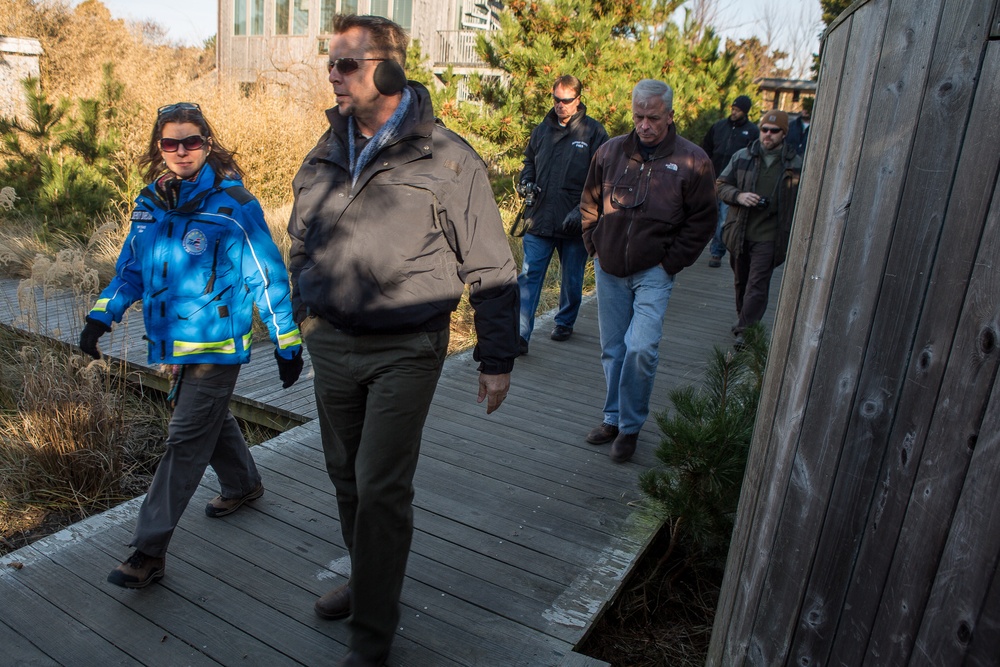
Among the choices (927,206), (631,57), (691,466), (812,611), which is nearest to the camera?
(927,206)

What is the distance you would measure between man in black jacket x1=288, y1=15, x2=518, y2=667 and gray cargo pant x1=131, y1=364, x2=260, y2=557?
0.71 metres

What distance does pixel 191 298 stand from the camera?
2938 mm

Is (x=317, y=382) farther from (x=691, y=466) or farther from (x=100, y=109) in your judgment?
(x=100, y=109)

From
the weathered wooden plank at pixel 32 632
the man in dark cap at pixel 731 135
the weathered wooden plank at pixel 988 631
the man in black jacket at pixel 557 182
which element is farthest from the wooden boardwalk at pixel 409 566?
the man in dark cap at pixel 731 135

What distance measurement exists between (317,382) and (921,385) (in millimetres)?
1761

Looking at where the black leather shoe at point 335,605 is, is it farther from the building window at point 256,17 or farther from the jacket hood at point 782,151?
the building window at point 256,17

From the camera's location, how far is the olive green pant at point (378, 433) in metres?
2.35

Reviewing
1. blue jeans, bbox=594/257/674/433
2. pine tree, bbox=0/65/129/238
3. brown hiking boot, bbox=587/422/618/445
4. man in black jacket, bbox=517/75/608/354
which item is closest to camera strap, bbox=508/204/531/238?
man in black jacket, bbox=517/75/608/354

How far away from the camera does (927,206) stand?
1565mm

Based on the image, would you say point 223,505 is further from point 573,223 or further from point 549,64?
point 549,64

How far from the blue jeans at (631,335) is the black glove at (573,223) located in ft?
3.49

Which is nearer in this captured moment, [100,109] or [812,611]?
[812,611]

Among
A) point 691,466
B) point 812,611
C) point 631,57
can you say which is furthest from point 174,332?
point 631,57

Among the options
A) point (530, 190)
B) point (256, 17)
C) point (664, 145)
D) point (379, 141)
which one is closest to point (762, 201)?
point (530, 190)
